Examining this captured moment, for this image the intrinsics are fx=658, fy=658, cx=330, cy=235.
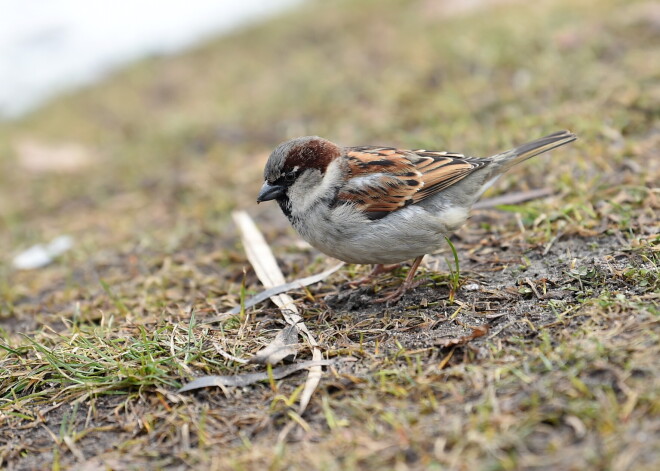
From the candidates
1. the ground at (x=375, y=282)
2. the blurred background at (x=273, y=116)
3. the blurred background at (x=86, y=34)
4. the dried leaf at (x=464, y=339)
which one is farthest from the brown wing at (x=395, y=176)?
the blurred background at (x=86, y=34)

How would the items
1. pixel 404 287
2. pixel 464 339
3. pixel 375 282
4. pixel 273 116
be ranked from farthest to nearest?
pixel 273 116 → pixel 375 282 → pixel 404 287 → pixel 464 339

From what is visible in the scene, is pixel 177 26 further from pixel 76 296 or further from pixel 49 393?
pixel 49 393

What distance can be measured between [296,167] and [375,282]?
963mm

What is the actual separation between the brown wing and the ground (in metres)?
0.57

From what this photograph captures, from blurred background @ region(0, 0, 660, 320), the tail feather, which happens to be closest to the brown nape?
blurred background @ region(0, 0, 660, 320)

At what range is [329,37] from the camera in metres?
10.7

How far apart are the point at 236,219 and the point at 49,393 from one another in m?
2.51

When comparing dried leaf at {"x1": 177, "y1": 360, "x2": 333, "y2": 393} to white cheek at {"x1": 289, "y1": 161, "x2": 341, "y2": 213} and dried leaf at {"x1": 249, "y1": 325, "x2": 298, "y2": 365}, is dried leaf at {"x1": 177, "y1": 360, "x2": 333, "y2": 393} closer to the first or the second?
dried leaf at {"x1": 249, "y1": 325, "x2": 298, "y2": 365}

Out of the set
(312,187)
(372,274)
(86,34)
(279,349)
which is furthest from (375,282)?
(86,34)

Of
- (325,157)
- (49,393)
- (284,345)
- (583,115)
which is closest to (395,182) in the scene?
(325,157)

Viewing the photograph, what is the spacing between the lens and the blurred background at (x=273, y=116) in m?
5.48

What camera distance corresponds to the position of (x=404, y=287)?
13.9 feet

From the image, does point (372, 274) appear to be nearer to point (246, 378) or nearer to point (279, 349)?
point (279, 349)

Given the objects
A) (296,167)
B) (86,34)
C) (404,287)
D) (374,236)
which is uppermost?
(86,34)
